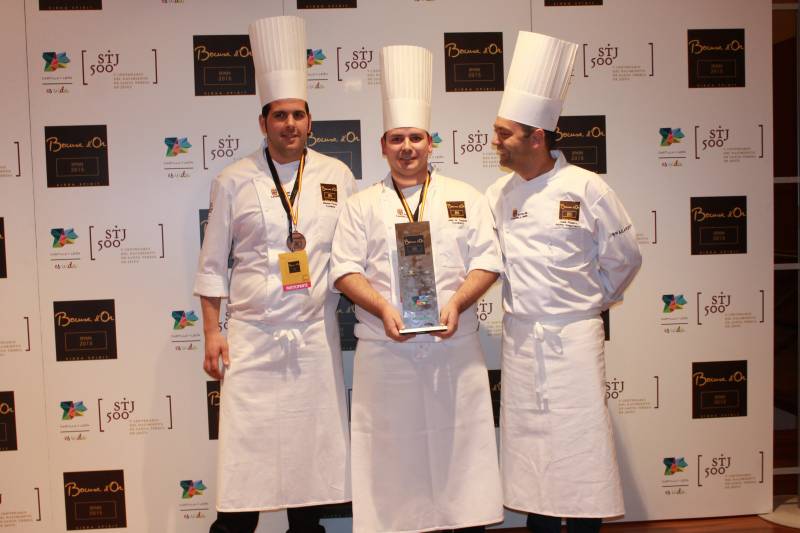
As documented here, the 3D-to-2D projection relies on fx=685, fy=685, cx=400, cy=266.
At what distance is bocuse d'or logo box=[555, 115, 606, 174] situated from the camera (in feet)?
9.95

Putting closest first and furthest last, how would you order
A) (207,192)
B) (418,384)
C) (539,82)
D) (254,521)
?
(418,384) < (539,82) < (254,521) < (207,192)

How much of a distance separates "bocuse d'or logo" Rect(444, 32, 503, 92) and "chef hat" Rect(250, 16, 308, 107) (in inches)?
28.7

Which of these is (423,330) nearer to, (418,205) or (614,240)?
(418,205)

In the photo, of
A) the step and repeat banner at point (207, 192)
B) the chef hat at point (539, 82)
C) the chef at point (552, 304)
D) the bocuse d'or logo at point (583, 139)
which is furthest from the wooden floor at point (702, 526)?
the chef hat at point (539, 82)

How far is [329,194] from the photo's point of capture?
2502mm

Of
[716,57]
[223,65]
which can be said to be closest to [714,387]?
[716,57]

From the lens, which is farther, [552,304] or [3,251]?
[3,251]

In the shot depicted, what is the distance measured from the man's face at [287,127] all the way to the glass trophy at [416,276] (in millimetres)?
507

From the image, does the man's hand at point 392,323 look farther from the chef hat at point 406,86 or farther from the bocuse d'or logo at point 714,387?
the bocuse d'or logo at point 714,387

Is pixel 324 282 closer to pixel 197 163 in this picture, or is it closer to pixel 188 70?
pixel 197 163

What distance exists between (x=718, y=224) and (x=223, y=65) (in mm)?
2305

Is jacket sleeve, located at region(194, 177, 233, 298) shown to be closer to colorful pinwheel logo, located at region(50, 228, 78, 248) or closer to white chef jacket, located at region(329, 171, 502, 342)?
white chef jacket, located at region(329, 171, 502, 342)

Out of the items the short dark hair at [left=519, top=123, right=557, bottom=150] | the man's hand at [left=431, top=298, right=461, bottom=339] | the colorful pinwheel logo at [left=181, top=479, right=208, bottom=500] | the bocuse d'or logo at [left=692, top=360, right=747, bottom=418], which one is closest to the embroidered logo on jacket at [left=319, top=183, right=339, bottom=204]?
the man's hand at [left=431, top=298, right=461, bottom=339]

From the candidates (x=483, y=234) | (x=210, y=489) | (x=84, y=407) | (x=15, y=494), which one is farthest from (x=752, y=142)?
(x=15, y=494)
